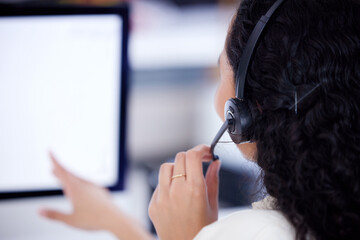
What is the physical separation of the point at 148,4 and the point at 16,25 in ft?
2.79

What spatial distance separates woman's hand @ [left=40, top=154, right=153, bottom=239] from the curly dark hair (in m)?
0.40

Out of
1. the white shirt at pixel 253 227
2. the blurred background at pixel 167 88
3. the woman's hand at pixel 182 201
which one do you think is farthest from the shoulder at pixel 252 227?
the blurred background at pixel 167 88

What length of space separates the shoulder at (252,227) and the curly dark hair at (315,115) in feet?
0.04

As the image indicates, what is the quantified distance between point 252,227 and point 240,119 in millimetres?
131

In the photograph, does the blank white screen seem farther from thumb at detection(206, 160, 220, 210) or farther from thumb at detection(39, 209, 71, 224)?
thumb at detection(206, 160, 220, 210)

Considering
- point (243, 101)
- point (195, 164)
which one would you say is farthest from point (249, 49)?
point (195, 164)

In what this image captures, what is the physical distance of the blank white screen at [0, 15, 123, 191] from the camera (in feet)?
2.29

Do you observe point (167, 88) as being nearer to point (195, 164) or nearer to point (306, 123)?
point (195, 164)

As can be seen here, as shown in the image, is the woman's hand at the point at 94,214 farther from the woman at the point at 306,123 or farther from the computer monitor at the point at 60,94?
the woman at the point at 306,123

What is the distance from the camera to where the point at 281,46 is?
45 centimetres

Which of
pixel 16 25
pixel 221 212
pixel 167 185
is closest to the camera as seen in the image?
pixel 167 185

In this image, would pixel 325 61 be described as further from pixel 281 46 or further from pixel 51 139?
pixel 51 139

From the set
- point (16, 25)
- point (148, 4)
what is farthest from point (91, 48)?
point (148, 4)

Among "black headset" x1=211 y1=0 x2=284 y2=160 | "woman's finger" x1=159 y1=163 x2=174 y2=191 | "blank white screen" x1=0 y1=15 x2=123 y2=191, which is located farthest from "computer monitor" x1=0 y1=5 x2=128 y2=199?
"black headset" x1=211 y1=0 x2=284 y2=160
